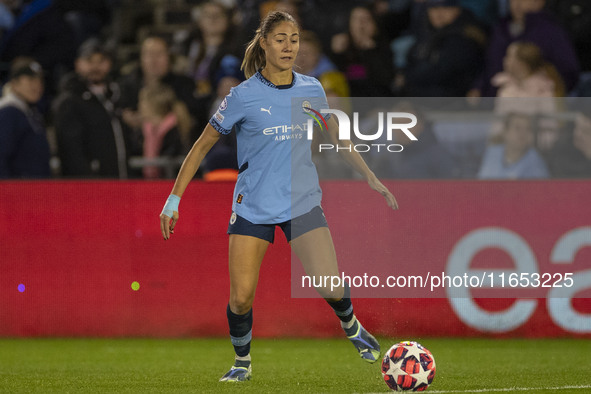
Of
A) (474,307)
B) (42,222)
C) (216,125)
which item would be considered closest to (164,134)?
(42,222)

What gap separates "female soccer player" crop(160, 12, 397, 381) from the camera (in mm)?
6859

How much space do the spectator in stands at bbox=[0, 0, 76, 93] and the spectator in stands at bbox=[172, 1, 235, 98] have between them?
1.64 metres

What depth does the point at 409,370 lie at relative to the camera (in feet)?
21.3

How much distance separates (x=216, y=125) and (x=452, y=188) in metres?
3.35

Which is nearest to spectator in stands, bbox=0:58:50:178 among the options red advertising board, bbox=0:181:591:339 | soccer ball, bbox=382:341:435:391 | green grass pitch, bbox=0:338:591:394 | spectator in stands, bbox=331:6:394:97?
red advertising board, bbox=0:181:591:339

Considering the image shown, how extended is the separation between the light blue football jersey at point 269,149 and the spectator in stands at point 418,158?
248 centimetres

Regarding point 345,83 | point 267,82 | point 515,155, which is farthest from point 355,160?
point 345,83

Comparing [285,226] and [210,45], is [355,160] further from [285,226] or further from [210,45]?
[210,45]

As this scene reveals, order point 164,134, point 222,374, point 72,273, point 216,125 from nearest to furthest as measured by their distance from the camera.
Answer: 1. point 216,125
2. point 222,374
3. point 72,273
4. point 164,134

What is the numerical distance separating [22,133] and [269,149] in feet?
14.6

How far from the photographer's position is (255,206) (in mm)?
6910

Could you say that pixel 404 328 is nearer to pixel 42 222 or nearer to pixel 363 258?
pixel 363 258

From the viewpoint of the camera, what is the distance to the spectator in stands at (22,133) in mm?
10492

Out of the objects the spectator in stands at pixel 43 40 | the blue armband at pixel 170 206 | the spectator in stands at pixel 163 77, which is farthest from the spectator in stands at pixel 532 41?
the blue armband at pixel 170 206
